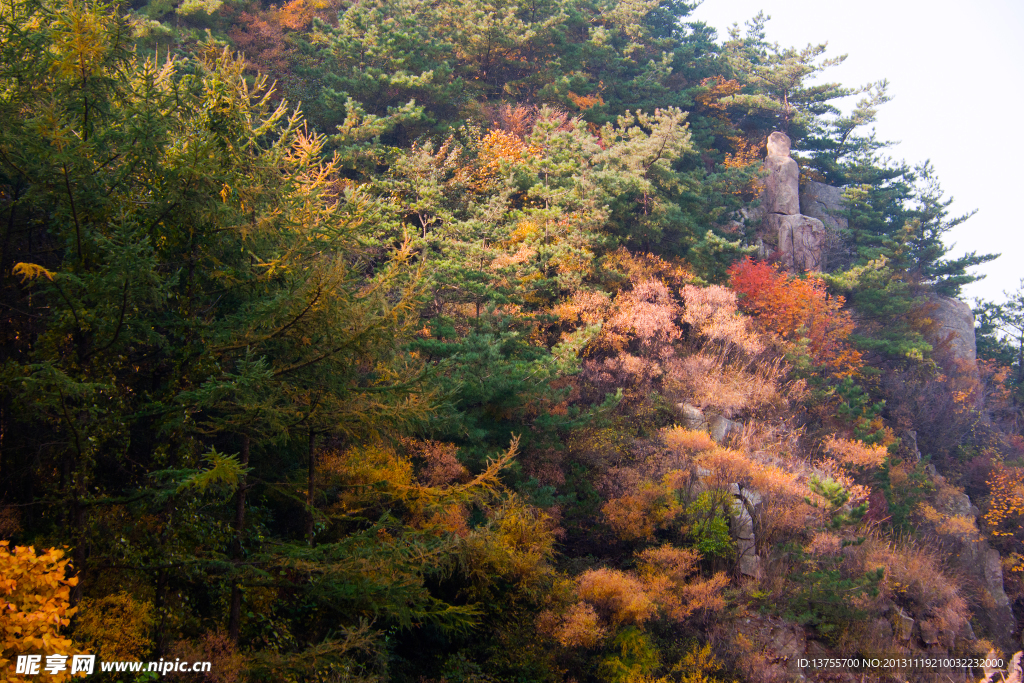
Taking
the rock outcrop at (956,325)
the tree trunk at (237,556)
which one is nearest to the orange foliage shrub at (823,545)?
the tree trunk at (237,556)

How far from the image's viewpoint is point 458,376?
12.7 m

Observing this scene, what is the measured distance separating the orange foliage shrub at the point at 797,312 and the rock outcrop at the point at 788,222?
130 inches

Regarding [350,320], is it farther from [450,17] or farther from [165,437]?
[450,17]

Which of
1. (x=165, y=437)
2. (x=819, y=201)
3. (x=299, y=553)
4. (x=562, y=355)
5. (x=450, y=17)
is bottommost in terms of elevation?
(x=299, y=553)

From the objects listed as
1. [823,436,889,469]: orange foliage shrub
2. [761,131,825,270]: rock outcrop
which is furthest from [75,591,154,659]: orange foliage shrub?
[761,131,825,270]: rock outcrop

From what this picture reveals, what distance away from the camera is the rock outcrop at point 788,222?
29.6 meters

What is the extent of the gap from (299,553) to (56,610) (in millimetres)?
2548

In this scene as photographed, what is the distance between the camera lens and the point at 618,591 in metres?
11.8

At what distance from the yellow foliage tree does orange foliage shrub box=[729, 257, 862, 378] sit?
72.5ft

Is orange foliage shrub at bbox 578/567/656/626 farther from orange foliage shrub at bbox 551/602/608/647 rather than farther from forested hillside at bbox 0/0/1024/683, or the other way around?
orange foliage shrub at bbox 551/602/608/647

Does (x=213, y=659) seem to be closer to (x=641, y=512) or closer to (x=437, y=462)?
(x=437, y=462)

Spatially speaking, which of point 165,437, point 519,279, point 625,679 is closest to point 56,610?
point 165,437

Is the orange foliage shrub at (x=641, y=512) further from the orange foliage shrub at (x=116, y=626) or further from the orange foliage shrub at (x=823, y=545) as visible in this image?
the orange foliage shrub at (x=116, y=626)

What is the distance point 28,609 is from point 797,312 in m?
24.7
